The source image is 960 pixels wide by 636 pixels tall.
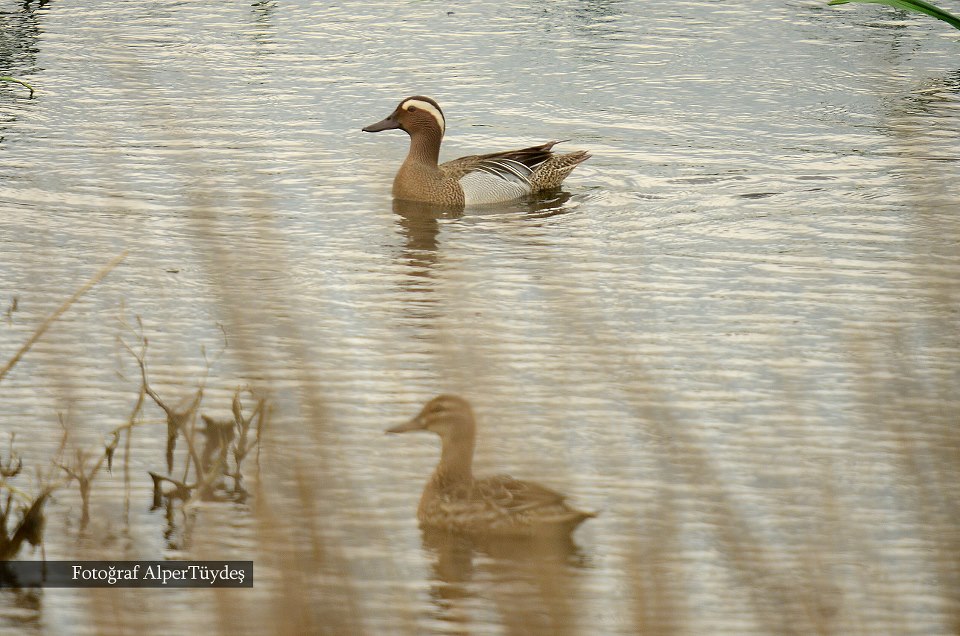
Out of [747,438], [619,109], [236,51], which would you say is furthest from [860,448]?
[236,51]

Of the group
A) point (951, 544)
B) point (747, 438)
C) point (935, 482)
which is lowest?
point (747, 438)

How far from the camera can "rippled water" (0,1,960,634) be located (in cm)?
285

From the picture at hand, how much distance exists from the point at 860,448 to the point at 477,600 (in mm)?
2042

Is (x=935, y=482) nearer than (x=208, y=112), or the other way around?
(x=935, y=482)

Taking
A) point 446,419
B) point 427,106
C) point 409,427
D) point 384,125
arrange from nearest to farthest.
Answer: point 446,419
point 409,427
point 427,106
point 384,125

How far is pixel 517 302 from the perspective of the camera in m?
9.32

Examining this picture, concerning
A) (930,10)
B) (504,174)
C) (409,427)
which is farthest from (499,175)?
(930,10)

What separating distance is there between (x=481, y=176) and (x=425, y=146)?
77cm

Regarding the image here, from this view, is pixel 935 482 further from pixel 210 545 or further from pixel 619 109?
pixel 619 109

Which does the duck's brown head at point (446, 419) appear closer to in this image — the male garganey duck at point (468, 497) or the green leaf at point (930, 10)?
the male garganey duck at point (468, 497)

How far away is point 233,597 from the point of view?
2.65 meters

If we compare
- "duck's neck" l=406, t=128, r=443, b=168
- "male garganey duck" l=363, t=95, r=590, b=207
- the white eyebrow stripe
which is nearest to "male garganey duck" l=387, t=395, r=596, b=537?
"male garganey duck" l=363, t=95, r=590, b=207

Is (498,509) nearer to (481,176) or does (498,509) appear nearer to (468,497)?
(468,497)

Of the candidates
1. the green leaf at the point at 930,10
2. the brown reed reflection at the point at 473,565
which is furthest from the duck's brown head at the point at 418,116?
the green leaf at the point at 930,10
